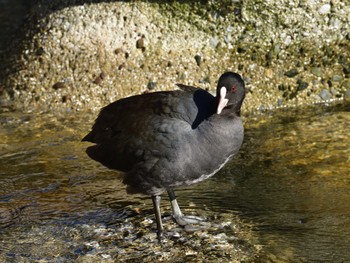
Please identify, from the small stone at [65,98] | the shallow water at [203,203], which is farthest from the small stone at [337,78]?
the small stone at [65,98]

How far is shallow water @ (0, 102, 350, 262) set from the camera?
5.59 metres

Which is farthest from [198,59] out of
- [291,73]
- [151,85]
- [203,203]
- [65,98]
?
[203,203]

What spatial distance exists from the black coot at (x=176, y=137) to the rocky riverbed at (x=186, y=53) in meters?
3.17

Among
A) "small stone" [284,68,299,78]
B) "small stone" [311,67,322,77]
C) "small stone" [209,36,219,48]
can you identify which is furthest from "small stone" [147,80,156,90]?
"small stone" [311,67,322,77]

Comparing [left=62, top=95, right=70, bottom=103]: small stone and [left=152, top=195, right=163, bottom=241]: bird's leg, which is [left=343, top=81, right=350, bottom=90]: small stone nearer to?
[left=62, top=95, right=70, bottom=103]: small stone

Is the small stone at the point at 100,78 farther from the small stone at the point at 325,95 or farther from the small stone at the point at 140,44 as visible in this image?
the small stone at the point at 325,95

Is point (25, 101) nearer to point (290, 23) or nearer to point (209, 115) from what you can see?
point (290, 23)

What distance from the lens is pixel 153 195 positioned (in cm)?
577

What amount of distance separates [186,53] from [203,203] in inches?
121

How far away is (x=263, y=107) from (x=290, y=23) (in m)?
1.08

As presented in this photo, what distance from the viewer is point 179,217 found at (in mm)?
6023

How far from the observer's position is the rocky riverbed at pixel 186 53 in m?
8.88

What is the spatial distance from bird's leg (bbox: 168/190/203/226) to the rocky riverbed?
288 cm

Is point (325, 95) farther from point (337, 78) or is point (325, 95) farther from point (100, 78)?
point (100, 78)
